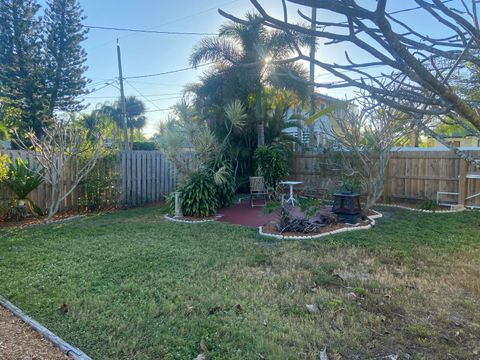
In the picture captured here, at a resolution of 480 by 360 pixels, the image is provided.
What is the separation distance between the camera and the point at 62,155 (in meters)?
8.18

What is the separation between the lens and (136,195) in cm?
1072

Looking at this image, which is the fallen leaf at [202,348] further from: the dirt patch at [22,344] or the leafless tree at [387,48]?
the leafless tree at [387,48]

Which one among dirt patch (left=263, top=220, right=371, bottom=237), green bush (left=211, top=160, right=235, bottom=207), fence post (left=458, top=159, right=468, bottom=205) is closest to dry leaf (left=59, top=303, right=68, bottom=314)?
dirt patch (left=263, top=220, right=371, bottom=237)

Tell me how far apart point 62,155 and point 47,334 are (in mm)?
6130

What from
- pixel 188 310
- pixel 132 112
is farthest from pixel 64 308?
pixel 132 112

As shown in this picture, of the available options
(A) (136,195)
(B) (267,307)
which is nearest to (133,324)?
(B) (267,307)

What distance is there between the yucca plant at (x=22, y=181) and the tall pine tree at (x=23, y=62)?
10.8 m

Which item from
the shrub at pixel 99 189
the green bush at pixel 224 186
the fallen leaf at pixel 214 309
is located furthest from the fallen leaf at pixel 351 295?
the shrub at pixel 99 189

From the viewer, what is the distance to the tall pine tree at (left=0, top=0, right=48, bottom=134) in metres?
17.5

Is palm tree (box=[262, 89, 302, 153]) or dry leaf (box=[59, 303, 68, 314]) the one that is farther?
palm tree (box=[262, 89, 302, 153])

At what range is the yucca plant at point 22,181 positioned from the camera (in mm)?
7816

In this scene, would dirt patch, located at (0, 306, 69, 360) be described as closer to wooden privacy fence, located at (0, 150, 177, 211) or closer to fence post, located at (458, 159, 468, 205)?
wooden privacy fence, located at (0, 150, 177, 211)

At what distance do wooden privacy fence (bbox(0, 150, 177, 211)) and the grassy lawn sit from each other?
284cm

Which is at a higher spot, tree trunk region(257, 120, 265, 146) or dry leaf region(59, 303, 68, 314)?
tree trunk region(257, 120, 265, 146)
